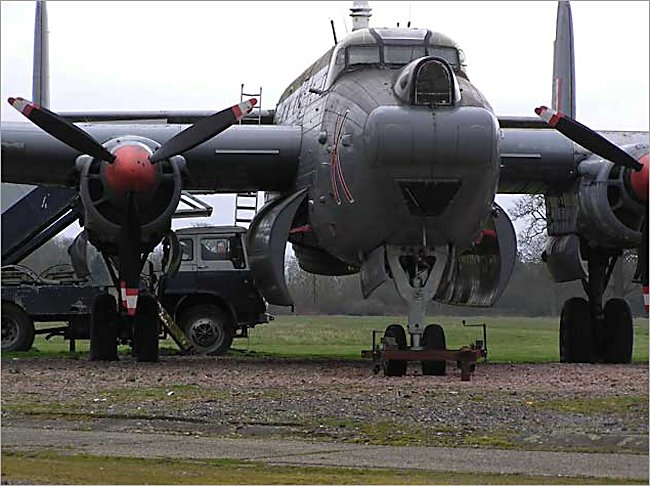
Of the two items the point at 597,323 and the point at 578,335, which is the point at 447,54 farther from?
the point at 597,323

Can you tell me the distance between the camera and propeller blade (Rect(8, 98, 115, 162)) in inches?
696

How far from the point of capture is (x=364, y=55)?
18203 millimetres

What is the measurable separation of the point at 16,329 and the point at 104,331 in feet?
19.4

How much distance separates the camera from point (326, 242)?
18688 mm

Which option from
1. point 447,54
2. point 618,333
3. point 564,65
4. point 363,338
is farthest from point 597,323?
point 363,338

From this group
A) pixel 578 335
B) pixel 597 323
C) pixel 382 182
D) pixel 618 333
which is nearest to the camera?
pixel 382 182

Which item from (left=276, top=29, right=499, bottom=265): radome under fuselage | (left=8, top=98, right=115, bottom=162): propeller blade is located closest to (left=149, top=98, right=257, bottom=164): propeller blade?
(left=8, top=98, right=115, bottom=162): propeller blade

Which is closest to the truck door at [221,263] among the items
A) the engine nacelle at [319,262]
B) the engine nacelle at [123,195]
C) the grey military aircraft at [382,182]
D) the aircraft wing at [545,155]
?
the engine nacelle at [319,262]

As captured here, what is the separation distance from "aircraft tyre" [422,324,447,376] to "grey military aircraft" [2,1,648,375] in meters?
0.03

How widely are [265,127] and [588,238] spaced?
5.54m

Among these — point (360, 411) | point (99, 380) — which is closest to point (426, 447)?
point (360, 411)

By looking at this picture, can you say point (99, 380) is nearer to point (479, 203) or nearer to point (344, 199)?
point (344, 199)

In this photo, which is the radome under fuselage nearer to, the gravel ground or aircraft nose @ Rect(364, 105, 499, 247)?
aircraft nose @ Rect(364, 105, 499, 247)

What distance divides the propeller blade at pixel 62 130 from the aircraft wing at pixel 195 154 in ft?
3.67
